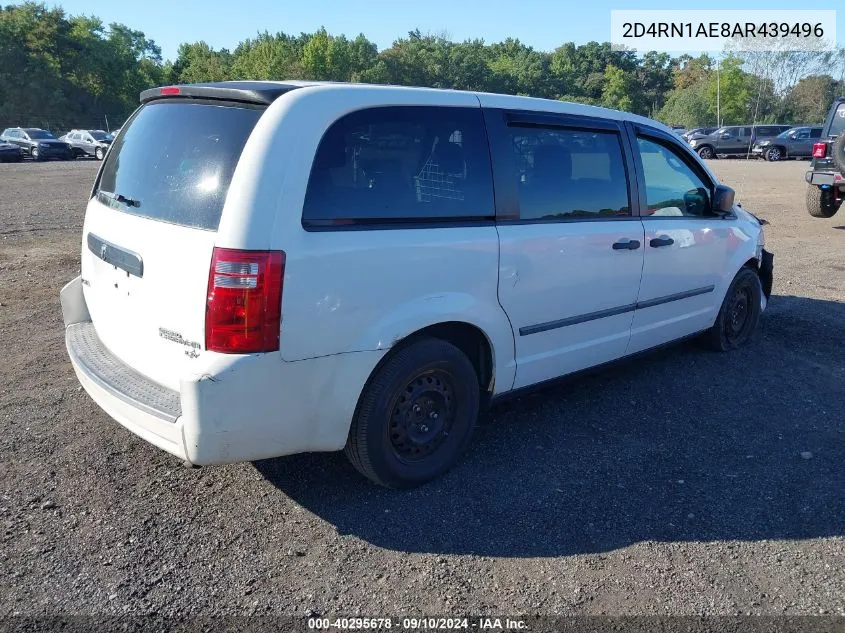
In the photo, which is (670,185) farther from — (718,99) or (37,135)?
(718,99)

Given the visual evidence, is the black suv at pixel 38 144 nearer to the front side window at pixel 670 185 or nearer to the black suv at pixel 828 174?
the black suv at pixel 828 174

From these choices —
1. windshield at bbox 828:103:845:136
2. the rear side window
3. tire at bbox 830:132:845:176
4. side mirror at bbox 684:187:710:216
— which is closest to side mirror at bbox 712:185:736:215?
side mirror at bbox 684:187:710:216

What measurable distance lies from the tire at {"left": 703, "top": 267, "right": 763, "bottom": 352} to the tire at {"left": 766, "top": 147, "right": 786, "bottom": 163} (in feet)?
104

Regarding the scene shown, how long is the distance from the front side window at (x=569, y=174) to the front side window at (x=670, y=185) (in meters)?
0.29

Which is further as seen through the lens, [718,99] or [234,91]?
[718,99]

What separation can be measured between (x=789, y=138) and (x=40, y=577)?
36.8 m

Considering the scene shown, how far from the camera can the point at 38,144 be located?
35.5 m

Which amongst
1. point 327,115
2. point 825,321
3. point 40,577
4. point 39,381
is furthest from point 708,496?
point 39,381

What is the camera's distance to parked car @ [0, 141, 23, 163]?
3412 cm

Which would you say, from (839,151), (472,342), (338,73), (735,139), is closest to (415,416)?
(472,342)

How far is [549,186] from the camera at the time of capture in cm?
403

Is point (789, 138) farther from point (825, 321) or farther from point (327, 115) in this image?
point (327, 115)

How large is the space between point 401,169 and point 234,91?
822 millimetres

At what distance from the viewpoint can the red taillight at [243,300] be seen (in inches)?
111
